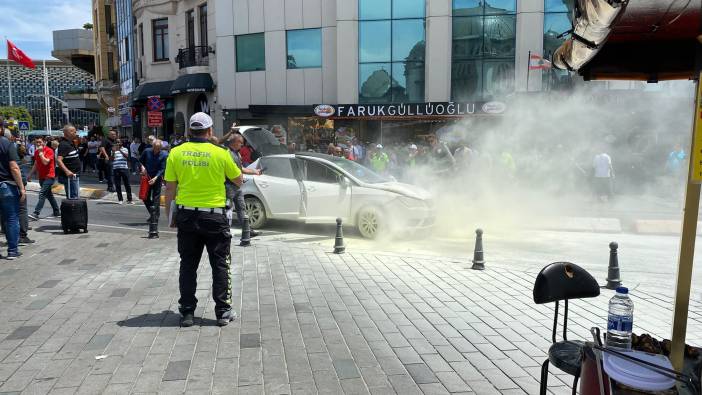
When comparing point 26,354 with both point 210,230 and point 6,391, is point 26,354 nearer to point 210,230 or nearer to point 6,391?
point 6,391

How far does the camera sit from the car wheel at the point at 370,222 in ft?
31.5

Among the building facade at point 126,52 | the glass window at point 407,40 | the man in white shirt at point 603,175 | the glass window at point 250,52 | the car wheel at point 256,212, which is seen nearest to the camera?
the car wheel at point 256,212

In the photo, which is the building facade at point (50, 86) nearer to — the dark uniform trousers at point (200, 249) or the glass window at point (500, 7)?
the glass window at point (500, 7)

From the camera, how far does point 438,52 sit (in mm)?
22781

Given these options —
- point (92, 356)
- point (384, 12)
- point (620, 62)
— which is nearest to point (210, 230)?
point (92, 356)

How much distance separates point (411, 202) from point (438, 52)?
586 inches

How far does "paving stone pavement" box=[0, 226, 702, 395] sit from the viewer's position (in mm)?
3895

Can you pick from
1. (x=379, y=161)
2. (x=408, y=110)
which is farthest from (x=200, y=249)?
(x=408, y=110)

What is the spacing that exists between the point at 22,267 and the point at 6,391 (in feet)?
13.9

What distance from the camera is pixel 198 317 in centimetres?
529

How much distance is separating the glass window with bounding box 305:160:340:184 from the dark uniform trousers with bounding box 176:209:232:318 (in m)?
5.15

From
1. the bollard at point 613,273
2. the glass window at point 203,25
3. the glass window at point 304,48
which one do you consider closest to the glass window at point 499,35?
the glass window at point 304,48

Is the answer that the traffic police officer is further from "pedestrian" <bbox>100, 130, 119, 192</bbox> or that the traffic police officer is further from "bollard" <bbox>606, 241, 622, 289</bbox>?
"pedestrian" <bbox>100, 130, 119, 192</bbox>

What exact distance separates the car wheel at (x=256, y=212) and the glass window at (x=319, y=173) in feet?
3.85
